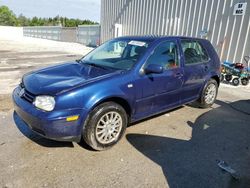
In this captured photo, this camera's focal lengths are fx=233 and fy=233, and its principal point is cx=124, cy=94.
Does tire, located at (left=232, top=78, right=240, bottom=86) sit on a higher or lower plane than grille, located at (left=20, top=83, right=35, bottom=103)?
lower

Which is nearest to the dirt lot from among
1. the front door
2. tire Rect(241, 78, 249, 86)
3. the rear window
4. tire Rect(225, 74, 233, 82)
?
the front door

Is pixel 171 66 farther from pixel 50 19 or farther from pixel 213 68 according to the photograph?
pixel 50 19

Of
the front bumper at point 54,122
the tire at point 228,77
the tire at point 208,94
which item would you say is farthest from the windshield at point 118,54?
the tire at point 228,77

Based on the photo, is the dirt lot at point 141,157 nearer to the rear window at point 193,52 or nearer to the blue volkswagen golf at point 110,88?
the blue volkswagen golf at point 110,88

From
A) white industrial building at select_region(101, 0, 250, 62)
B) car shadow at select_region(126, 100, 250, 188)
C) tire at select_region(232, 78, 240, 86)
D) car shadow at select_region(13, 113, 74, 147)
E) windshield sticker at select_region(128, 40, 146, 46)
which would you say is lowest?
car shadow at select_region(126, 100, 250, 188)


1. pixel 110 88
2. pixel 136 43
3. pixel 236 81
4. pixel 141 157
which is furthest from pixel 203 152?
pixel 236 81

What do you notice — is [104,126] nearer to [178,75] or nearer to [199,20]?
[178,75]

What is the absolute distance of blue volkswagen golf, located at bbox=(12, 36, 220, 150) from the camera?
2986 millimetres

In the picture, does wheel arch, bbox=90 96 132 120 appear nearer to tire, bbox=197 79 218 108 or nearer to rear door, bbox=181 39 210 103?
rear door, bbox=181 39 210 103

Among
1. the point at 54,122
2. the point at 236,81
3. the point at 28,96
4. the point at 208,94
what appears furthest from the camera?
the point at 236,81

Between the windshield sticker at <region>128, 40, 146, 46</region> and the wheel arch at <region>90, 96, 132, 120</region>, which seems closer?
the wheel arch at <region>90, 96, 132, 120</region>

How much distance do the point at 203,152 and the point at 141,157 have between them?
3.24ft

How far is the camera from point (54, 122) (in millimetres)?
2906

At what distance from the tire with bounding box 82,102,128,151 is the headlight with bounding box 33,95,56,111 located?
51 cm
